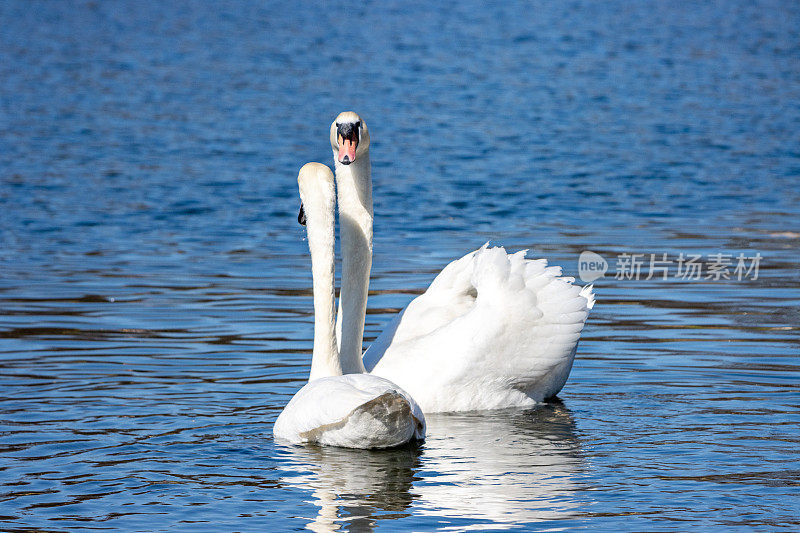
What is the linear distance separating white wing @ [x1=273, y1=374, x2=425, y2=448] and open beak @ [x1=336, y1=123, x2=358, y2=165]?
1.70 metres

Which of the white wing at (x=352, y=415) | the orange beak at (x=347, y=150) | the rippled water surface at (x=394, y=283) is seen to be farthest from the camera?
the orange beak at (x=347, y=150)

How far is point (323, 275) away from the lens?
871 centimetres

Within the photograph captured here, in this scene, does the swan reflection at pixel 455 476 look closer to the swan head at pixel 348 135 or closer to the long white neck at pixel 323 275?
the long white neck at pixel 323 275

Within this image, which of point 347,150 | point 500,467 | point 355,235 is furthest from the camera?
point 355,235

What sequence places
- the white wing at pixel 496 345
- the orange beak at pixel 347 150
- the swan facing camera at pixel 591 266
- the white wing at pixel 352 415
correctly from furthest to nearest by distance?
1. the swan facing camera at pixel 591 266
2. the orange beak at pixel 347 150
3. the white wing at pixel 496 345
4. the white wing at pixel 352 415

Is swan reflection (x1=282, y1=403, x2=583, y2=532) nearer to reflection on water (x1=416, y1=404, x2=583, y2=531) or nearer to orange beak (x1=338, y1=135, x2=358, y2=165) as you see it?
reflection on water (x1=416, y1=404, x2=583, y2=531)

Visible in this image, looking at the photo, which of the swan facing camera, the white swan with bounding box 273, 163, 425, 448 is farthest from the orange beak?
the swan facing camera

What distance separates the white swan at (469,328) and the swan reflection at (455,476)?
1.03 ft

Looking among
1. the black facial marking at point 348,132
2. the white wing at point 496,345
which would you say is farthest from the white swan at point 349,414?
the white wing at point 496,345

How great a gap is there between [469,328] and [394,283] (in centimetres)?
427

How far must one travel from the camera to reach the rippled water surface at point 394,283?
269 inches

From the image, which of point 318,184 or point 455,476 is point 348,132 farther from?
point 455,476

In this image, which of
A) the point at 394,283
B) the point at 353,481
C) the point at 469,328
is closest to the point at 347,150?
the point at 469,328

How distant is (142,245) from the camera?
15.4 m
